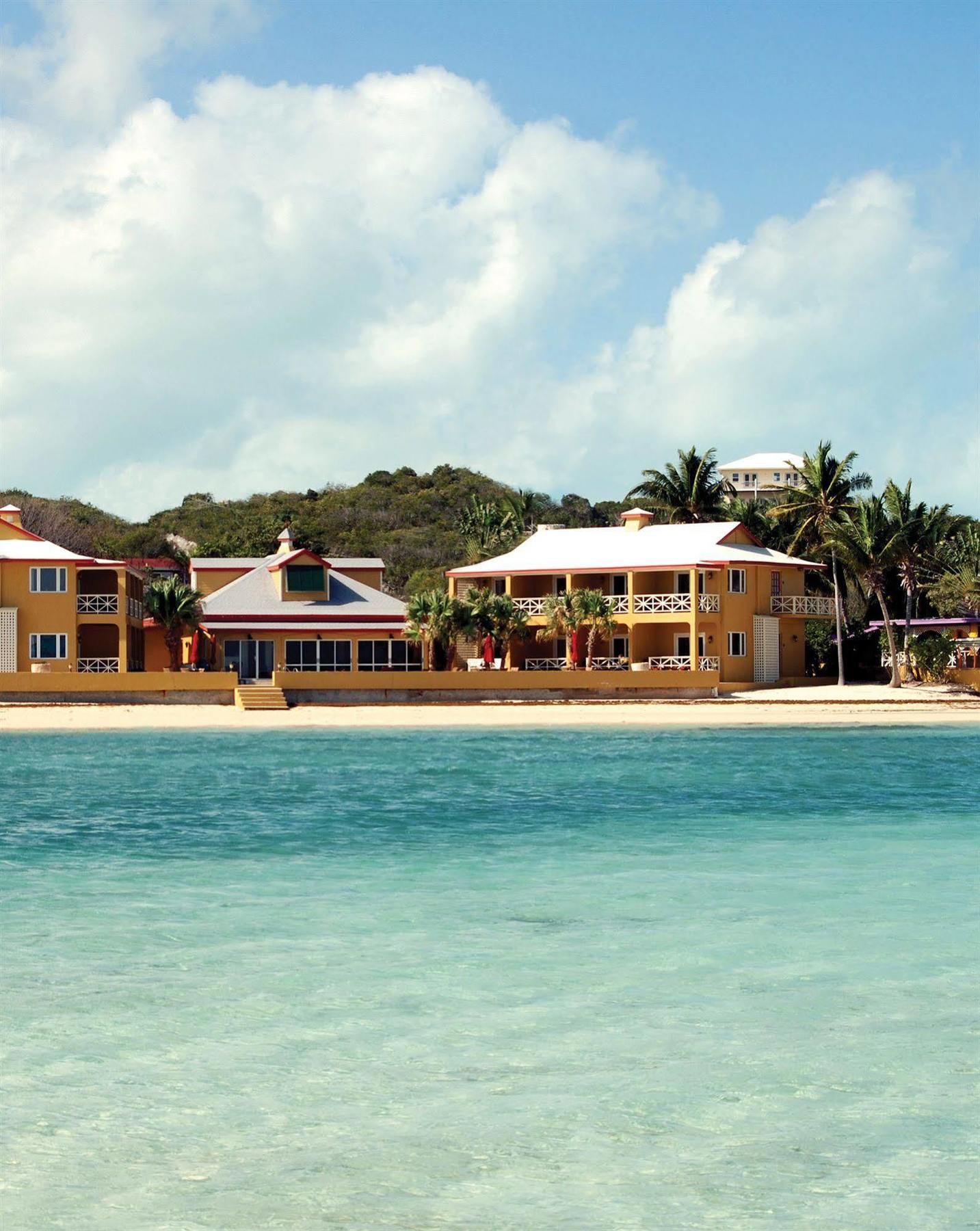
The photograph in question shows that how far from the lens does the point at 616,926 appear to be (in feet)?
49.3

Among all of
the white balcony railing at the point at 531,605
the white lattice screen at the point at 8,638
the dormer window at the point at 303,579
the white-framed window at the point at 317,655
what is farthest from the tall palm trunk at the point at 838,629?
the white lattice screen at the point at 8,638

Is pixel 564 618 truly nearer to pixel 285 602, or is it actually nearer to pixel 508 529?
pixel 285 602

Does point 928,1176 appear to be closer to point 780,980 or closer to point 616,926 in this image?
point 780,980

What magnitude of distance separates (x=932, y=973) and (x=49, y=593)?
46902 mm

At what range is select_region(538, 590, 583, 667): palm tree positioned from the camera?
57.0 m

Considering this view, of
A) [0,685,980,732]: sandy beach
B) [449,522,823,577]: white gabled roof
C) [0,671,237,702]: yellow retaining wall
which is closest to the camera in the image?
[0,685,980,732]: sandy beach

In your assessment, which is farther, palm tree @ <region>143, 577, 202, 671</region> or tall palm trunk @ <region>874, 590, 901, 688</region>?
tall palm trunk @ <region>874, 590, 901, 688</region>

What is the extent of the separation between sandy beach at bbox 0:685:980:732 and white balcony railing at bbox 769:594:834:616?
5907 mm

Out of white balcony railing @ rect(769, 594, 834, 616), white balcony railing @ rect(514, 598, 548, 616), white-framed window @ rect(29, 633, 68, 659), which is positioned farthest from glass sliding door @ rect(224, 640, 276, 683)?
white balcony railing @ rect(769, 594, 834, 616)

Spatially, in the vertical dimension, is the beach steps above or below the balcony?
below

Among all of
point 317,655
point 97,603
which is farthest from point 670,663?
point 97,603

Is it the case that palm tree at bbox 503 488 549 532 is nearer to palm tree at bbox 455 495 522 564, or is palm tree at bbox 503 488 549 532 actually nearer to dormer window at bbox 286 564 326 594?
palm tree at bbox 455 495 522 564

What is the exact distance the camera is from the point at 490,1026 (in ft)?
36.3

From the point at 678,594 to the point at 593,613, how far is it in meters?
4.22
